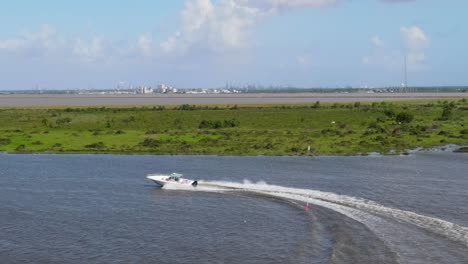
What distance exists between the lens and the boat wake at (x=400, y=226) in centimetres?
3412

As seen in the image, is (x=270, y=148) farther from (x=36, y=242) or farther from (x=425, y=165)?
(x=36, y=242)

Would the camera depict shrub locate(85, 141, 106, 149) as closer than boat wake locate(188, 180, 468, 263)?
No

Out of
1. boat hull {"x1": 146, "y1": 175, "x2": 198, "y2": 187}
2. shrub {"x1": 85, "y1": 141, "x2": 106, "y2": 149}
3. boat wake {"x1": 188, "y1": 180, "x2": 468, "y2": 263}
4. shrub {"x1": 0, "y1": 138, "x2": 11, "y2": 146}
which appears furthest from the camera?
shrub {"x1": 0, "y1": 138, "x2": 11, "y2": 146}

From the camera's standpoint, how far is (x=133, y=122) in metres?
120

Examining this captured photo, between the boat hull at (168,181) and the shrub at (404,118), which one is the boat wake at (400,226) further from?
the shrub at (404,118)

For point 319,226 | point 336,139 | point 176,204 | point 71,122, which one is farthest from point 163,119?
point 319,226

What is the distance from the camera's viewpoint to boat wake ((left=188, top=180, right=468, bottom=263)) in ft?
112

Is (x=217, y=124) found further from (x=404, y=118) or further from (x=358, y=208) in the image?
(x=358, y=208)

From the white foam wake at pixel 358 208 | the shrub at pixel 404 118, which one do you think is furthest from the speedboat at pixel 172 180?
the shrub at pixel 404 118

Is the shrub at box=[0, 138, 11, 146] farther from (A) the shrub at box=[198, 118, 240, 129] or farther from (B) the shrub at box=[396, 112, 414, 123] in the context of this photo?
(B) the shrub at box=[396, 112, 414, 123]

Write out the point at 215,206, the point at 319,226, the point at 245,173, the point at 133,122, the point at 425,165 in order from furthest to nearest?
the point at 133,122, the point at 425,165, the point at 245,173, the point at 215,206, the point at 319,226

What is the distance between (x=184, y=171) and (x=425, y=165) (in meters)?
26.3

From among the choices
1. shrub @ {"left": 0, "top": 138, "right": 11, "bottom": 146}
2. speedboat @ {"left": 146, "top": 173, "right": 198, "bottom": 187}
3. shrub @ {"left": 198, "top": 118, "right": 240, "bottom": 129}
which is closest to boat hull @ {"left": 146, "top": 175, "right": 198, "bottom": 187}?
speedboat @ {"left": 146, "top": 173, "right": 198, "bottom": 187}

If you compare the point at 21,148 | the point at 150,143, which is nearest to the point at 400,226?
the point at 150,143
